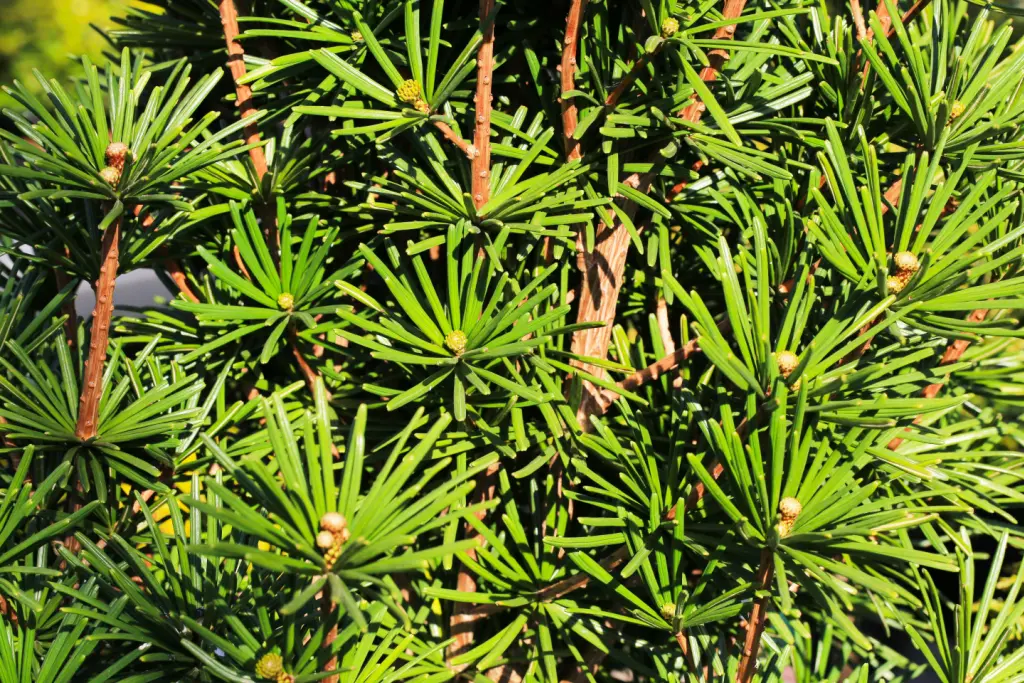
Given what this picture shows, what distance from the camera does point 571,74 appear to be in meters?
0.54

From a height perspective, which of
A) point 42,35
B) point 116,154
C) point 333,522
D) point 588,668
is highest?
point 42,35

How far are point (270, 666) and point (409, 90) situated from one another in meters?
0.37

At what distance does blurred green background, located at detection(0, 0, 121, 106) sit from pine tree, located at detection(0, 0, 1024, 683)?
3300 mm

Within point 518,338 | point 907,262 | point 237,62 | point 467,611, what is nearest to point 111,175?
point 237,62

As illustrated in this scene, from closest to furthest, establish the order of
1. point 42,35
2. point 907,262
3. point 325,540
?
1. point 325,540
2. point 907,262
3. point 42,35

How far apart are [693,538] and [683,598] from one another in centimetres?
4

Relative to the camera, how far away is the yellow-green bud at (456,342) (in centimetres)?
51

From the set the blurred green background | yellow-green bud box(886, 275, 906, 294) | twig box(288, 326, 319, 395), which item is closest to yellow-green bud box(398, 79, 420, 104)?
twig box(288, 326, 319, 395)

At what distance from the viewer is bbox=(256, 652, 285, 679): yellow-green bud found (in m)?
0.45

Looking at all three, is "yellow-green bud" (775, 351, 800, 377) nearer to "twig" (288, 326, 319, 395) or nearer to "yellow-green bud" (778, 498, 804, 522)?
"yellow-green bud" (778, 498, 804, 522)

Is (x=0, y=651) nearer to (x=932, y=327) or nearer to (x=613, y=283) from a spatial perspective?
(x=613, y=283)

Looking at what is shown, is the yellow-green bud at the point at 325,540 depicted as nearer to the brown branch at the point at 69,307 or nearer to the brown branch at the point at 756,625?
the brown branch at the point at 756,625

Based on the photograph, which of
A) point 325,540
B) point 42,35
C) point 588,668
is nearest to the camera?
point 325,540

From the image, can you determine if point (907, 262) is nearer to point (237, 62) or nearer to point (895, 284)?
point (895, 284)
